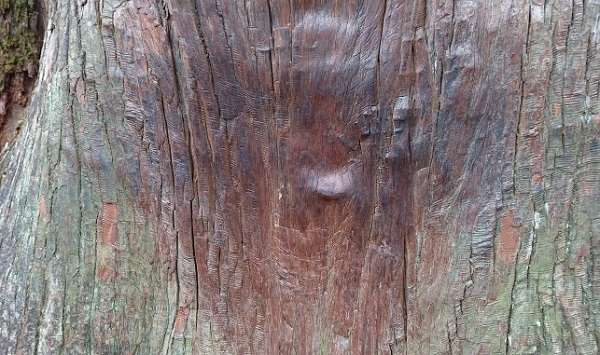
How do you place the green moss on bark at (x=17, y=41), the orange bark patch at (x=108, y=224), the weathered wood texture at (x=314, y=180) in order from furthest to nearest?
the green moss on bark at (x=17, y=41), the orange bark patch at (x=108, y=224), the weathered wood texture at (x=314, y=180)

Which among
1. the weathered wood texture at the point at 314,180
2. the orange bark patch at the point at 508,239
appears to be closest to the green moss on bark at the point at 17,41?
the weathered wood texture at the point at 314,180

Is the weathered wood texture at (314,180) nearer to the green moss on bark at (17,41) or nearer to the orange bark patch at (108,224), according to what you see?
the orange bark patch at (108,224)

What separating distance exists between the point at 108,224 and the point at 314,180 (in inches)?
24.3

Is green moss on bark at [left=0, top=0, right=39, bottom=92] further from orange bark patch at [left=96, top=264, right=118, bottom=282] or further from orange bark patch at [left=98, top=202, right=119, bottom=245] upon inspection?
orange bark patch at [left=96, top=264, right=118, bottom=282]

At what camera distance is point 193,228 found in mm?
1438

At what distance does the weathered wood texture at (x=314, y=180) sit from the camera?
1.27m

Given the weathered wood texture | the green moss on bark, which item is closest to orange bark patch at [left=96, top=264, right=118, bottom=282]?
the weathered wood texture

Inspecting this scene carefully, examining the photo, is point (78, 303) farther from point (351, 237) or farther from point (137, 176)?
point (351, 237)

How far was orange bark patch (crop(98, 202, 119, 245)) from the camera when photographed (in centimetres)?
147

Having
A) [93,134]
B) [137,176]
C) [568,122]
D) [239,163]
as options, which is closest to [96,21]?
[93,134]

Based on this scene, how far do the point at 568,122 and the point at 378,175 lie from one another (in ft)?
1.63

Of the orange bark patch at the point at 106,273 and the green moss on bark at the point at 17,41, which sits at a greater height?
the green moss on bark at the point at 17,41

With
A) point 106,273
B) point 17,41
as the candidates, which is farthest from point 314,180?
point 17,41

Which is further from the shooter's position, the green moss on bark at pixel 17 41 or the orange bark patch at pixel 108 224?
the green moss on bark at pixel 17 41
